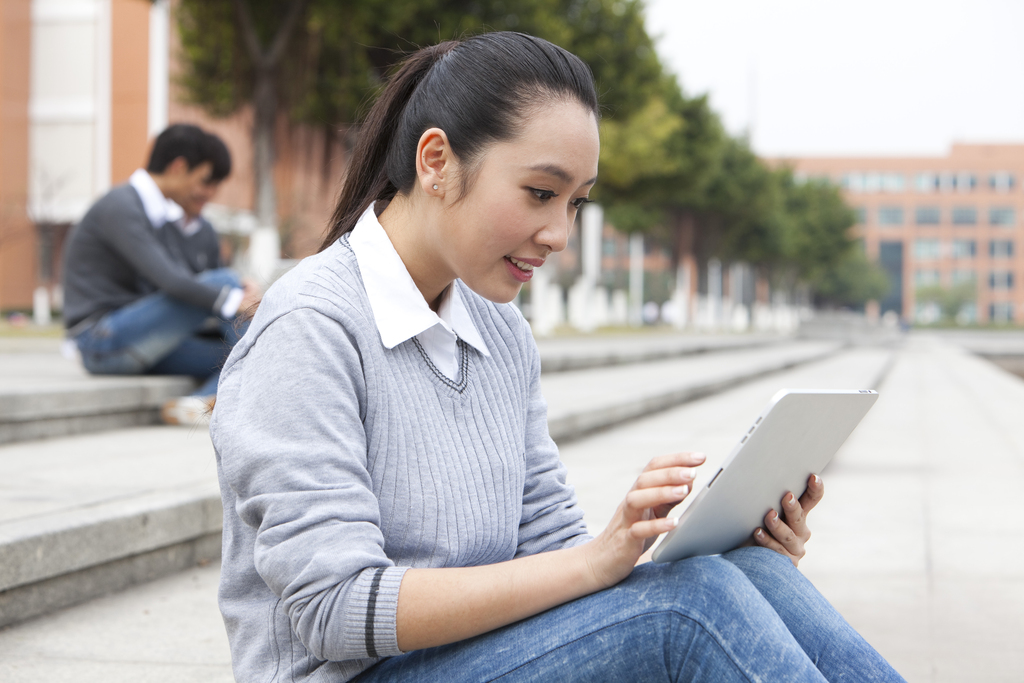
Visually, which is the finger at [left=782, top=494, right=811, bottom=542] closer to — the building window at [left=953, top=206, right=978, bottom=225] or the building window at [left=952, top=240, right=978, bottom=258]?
the building window at [left=952, top=240, right=978, bottom=258]

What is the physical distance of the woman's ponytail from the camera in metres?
1.50

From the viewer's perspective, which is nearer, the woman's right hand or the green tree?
the woman's right hand

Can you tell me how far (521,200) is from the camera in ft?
4.41

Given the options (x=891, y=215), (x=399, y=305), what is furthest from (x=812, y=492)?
(x=891, y=215)

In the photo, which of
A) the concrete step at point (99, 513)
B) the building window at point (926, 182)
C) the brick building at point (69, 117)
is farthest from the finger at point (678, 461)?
the building window at point (926, 182)

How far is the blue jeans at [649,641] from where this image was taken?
1.23 metres

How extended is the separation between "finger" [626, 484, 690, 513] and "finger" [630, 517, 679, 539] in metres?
0.02

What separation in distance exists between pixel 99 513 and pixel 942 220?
104m

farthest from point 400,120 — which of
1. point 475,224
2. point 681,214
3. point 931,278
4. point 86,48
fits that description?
point 931,278

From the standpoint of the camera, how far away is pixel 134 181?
471 centimetres

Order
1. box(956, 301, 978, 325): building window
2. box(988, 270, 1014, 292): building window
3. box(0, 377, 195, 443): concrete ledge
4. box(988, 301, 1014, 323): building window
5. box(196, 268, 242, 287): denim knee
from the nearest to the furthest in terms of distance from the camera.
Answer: box(0, 377, 195, 443): concrete ledge
box(196, 268, 242, 287): denim knee
box(956, 301, 978, 325): building window
box(988, 301, 1014, 323): building window
box(988, 270, 1014, 292): building window

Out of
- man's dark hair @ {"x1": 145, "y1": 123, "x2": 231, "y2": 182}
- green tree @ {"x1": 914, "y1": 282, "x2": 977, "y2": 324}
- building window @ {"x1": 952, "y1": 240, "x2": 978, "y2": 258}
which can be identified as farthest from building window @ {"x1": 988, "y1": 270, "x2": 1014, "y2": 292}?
man's dark hair @ {"x1": 145, "y1": 123, "x2": 231, "y2": 182}

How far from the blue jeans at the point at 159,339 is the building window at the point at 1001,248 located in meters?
101

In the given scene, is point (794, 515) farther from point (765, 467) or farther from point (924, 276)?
point (924, 276)
